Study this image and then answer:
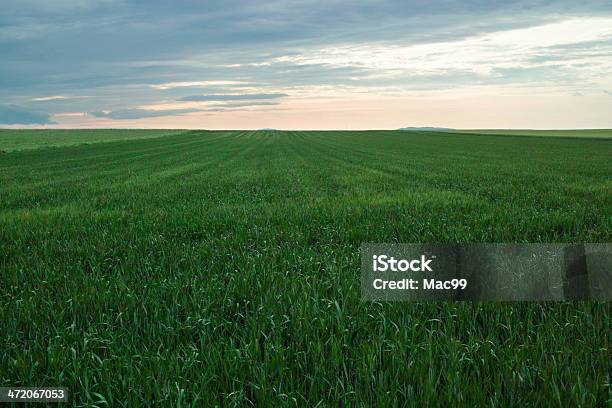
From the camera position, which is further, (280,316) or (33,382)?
(280,316)

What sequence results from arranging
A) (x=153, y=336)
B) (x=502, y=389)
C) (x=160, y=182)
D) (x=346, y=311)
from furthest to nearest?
(x=160, y=182), (x=346, y=311), (x=153, y=336), (x=502, y=389)

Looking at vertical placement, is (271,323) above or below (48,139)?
below

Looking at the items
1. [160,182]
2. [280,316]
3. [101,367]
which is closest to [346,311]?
[280,316]

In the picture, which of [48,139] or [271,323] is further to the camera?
[48,139]

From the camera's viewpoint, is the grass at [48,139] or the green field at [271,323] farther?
the grass at [48,139]

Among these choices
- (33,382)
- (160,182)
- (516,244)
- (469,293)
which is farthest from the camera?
(160,182)

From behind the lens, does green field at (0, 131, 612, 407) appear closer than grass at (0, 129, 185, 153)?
Yes

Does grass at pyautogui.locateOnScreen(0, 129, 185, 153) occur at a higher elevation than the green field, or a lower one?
higher

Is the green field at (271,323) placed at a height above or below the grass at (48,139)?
below

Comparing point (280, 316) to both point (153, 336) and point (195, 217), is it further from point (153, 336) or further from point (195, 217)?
point (195, 217)

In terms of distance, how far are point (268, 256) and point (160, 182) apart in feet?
48.1

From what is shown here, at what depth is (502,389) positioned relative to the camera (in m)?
3.46

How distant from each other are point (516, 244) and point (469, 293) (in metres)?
3.03

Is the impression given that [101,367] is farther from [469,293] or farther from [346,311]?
[469,293]
